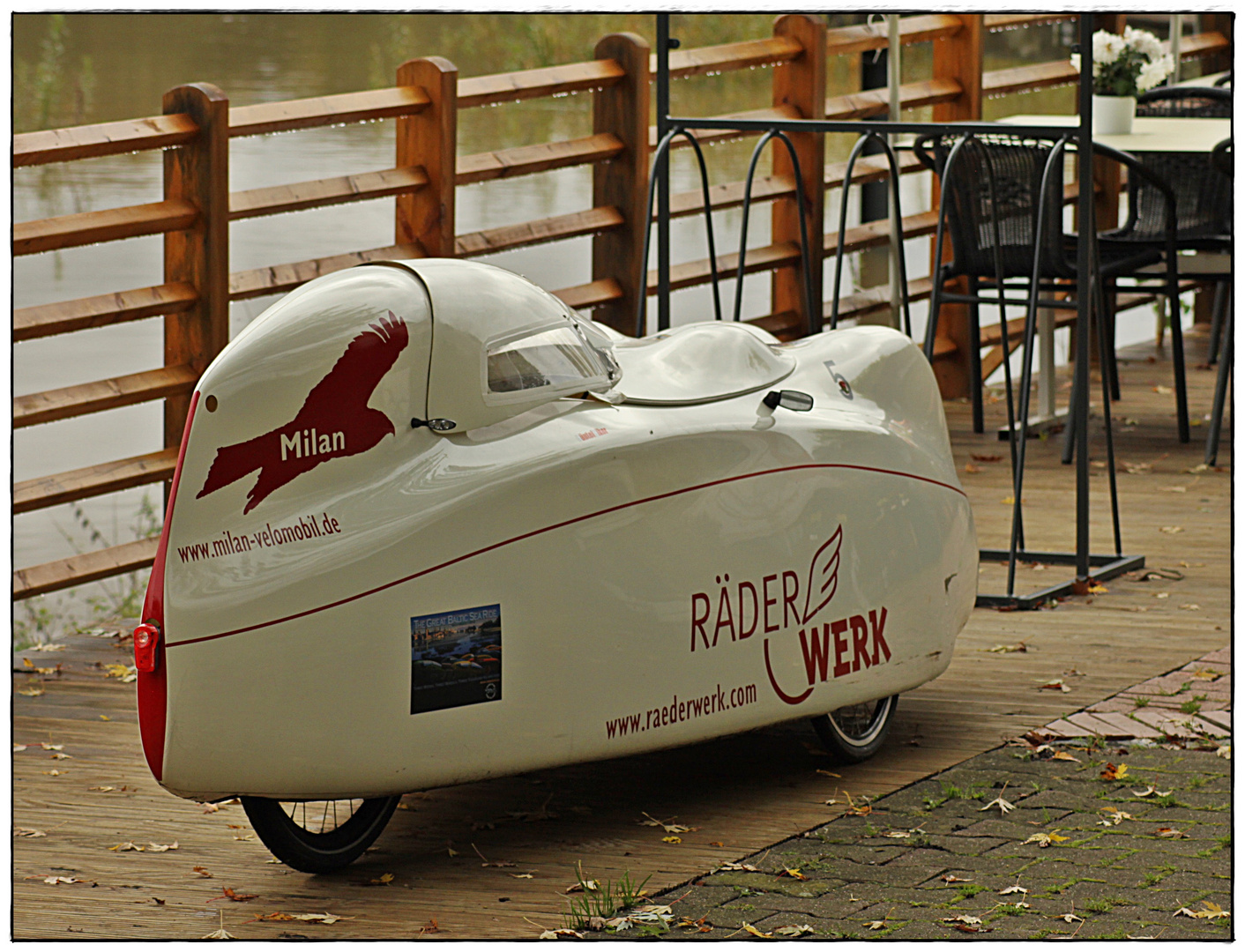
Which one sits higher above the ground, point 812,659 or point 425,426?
point 425,426

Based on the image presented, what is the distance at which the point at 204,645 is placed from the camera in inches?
143

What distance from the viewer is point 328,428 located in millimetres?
3748

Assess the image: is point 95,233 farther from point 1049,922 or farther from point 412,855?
point 1049,922

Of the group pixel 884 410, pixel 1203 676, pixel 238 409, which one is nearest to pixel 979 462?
pixel 1203 676

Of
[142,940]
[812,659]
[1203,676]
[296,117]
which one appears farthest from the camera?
→ [296,117]

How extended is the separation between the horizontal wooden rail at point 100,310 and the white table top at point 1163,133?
3.79 metres

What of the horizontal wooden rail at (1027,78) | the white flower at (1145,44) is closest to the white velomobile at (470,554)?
the white flower at (1145,44)

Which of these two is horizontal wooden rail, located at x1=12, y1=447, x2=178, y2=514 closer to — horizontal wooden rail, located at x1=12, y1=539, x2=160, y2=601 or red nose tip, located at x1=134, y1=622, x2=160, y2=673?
horizontal wooden rail, located at x1=12, y1=539, x2=160, y2=601

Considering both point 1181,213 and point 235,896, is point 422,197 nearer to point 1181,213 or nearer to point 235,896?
point 1181,213

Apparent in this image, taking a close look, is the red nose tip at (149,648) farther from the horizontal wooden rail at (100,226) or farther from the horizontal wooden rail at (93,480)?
the horizontal wooden rail at (100,226)

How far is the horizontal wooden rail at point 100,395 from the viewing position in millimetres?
6238

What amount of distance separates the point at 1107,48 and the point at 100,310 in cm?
524

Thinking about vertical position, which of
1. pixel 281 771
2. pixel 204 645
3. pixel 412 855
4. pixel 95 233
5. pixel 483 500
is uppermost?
pixel 95 233

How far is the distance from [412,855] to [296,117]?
3.64m
